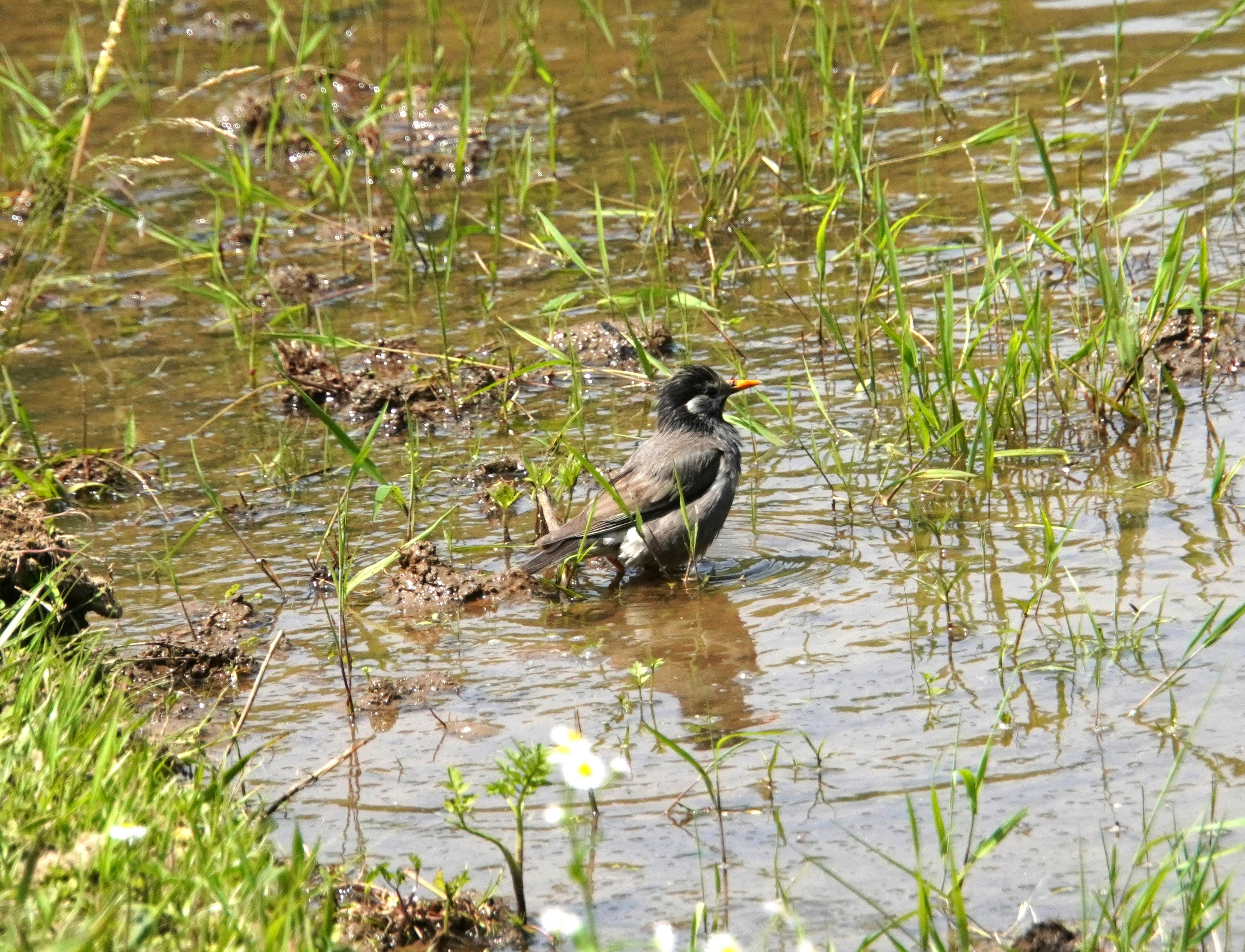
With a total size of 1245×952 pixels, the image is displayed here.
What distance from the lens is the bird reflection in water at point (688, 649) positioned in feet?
17.2

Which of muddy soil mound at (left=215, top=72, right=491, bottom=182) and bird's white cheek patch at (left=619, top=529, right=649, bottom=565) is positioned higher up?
muddy soil mound at (left=215, top=72, right=491, bottom=182)

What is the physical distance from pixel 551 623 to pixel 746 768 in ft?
5.31

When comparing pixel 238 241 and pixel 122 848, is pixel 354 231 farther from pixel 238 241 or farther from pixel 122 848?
pixel 122 848

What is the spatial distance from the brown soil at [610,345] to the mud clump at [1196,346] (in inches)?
102

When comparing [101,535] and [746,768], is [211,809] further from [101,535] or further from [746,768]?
[101,535]

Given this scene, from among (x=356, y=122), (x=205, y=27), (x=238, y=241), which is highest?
(x=205, y=27)

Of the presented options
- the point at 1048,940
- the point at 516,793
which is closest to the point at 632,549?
the point at 516,793

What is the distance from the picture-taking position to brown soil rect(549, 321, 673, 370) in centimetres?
874

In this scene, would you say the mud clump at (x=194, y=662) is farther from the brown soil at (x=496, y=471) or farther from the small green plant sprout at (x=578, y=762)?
the small green plant sprout at (x=578, y=762)

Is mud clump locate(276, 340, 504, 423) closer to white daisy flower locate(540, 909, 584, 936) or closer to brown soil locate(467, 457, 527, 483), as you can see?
brown soil locate(467, 457, 527, 483)

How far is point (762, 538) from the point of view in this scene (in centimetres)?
694

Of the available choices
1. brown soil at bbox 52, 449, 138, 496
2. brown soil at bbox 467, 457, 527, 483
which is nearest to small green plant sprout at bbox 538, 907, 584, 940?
brown soil at bbox 467, 457, 527, 483

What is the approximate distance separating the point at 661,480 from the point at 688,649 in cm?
142

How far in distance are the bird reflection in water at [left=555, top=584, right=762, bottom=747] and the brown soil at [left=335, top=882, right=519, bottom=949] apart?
1.13 metres
